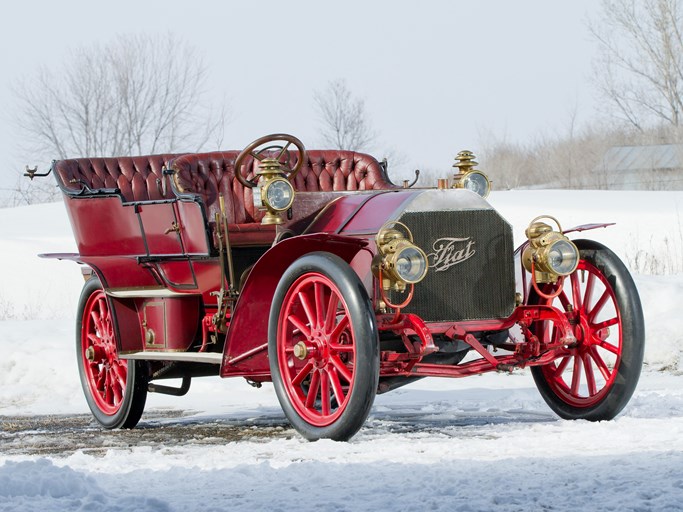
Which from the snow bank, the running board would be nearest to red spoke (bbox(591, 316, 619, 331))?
the running board

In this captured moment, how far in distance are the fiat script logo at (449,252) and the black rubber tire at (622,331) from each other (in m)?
0.65

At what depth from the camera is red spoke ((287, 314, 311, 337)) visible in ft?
18.0

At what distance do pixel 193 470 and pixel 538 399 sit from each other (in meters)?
3.42

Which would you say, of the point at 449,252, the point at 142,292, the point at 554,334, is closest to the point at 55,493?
the point at 449,252

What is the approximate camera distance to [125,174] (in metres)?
7.86

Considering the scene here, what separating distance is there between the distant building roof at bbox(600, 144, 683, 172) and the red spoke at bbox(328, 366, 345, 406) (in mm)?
38243

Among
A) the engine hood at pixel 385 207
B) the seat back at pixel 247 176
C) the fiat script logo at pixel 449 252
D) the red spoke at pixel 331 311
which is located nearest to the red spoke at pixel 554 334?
the fiat script logo at pixel 449 252

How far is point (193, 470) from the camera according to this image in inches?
176

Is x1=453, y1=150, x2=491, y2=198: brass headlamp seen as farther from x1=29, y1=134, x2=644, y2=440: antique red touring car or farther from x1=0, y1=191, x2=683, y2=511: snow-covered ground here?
x1=0, y1=191, x2=683, y2=511: snow-covered ground

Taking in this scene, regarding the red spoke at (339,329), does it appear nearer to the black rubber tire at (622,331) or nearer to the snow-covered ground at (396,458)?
the snow-covered ground at (396,458)

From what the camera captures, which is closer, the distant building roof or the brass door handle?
the brass door handle

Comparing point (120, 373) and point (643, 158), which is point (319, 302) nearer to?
point (120, 373)

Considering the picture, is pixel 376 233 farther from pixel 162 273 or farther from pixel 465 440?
pixel 162 273

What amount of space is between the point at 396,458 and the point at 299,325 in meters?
1.01
